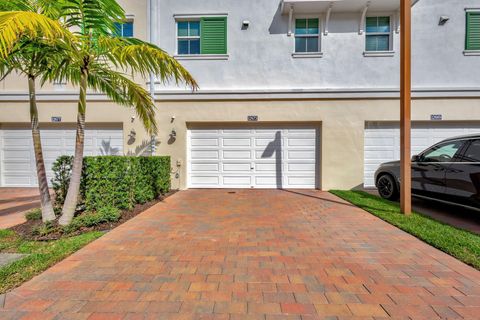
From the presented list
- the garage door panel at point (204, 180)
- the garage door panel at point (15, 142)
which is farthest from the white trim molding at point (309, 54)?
the garage door panel at point (15, 142)

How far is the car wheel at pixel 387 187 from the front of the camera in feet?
23.5

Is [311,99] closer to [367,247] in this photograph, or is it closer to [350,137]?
[350,137]

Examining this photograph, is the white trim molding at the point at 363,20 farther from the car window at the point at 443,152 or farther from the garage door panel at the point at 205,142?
the garage door panel at the point at 205,142

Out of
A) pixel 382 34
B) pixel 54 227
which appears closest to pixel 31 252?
pixel 54 227

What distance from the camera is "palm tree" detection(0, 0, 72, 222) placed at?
3246mm

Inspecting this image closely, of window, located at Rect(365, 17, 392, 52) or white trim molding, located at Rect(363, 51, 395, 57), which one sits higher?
window, located at Rect(365, 17, 392, 52)

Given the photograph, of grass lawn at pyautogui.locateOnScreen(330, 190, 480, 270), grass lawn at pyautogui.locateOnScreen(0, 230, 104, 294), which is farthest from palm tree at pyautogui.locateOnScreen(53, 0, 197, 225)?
grass lawn at pyautogui.locateOnScreen(330, 190, 480, 270)

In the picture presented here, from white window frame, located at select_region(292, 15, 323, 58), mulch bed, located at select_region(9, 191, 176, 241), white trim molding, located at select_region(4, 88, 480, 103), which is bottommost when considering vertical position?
mulch bed, located at select_region(9, 191, 176, 241)

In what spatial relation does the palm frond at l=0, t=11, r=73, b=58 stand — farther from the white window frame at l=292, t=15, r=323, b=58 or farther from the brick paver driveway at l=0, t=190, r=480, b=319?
the white window frame at l=292, t=15, r=323, b=58

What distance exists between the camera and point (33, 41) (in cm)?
427

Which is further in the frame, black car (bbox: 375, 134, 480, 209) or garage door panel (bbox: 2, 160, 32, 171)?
garage door panel (bbox: 2, 160, 32, 171)

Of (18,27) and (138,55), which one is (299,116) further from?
(18,27)

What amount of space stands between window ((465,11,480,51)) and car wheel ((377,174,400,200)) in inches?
228

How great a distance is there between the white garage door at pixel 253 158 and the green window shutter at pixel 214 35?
9.32 feet
